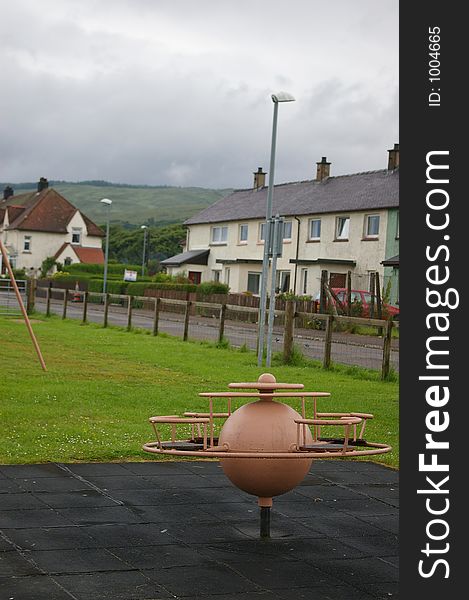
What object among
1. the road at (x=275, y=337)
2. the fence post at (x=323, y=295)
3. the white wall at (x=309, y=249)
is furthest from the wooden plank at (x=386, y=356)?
the white wall at (x=309, y=249)

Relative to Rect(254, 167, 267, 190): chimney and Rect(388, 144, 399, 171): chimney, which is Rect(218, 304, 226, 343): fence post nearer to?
Rect(388, 144, 399, 171): chimney

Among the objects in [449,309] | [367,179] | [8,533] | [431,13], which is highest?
[367,179]

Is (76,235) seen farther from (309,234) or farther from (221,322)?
(221,322)

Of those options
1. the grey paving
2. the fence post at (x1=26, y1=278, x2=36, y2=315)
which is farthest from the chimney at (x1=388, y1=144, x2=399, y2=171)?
the grey paving

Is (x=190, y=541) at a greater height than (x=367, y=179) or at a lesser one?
lesser

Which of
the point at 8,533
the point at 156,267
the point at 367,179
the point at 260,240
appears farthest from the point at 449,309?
the point at 156,267

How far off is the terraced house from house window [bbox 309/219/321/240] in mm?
55

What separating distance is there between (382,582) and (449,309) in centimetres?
283

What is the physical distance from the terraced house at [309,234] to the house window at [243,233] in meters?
0.06

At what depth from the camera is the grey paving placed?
665cm

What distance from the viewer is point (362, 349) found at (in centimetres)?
2492

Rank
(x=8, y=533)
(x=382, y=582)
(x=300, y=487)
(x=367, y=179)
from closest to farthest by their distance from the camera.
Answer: (x=382, y=582), (x=8, y=533), (x=300, y=487), (x=367, y=179)

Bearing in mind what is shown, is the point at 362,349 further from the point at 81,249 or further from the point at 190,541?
the point at 81,249

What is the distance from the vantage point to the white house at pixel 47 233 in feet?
336
